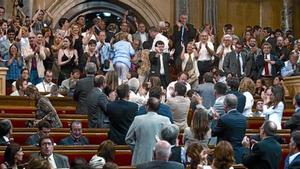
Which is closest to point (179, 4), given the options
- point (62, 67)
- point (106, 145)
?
point (62, 67)

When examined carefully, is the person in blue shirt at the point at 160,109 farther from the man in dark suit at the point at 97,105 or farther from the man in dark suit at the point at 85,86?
the man in dark suit at the point at 85,86

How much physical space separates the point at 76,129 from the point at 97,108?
0.90 metres

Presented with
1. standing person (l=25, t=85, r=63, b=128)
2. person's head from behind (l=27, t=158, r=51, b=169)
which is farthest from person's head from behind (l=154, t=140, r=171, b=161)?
standing person (l=25, t=85, r=63, b=128)

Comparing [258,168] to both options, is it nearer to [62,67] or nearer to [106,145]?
[106,145]

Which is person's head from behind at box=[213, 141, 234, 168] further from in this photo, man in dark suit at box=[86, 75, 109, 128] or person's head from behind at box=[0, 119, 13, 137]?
man in dark suit at box=[86, 75, 109, 128]

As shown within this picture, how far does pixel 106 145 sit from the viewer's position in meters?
8.27

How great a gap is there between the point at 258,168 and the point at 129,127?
187cm

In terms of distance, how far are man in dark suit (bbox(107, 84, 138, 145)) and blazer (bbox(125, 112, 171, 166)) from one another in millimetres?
585

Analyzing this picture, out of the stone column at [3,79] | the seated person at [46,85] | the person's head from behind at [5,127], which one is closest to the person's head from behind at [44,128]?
the person's head from behind at [5,127]

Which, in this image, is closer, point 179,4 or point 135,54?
point 135,54

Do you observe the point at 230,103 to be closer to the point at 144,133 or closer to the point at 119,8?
the point at 144,133

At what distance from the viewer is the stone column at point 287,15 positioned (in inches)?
897

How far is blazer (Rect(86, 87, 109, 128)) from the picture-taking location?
1101 cm

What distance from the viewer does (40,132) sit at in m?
10.3
